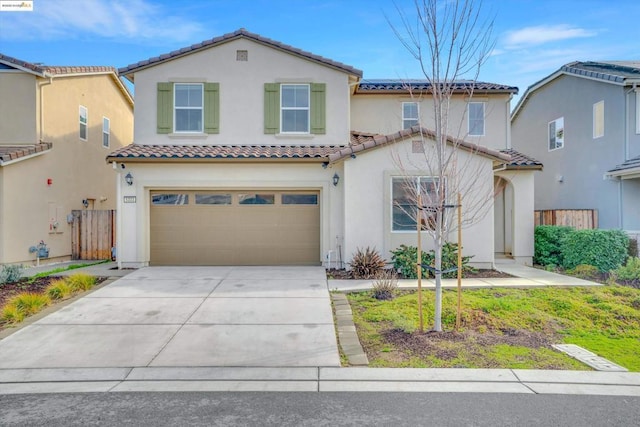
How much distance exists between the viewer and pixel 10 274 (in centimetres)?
1038

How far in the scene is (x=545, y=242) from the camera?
13.2 metres

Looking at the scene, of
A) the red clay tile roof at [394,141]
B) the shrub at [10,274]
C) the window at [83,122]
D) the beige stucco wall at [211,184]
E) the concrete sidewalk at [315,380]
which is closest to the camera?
the concrete sidewalk at [315,380]

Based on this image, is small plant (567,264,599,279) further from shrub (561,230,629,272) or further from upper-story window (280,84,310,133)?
upper-story window (280,84,310,133)

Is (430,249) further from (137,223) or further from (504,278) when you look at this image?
(137,223)

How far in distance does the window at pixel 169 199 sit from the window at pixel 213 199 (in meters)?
0.40

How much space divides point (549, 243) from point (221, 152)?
418 inches

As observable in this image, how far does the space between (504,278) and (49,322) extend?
1001 cm

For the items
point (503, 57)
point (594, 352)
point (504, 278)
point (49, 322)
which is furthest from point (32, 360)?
point (504, 278)

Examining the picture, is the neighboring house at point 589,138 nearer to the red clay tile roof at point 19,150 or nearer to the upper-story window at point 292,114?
the upper-story window at point 292,114

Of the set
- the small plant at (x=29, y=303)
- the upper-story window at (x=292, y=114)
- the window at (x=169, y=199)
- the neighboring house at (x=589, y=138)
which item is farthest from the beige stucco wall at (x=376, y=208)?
the small plant at (x=29, y=303)

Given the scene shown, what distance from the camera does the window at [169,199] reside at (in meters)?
12.5

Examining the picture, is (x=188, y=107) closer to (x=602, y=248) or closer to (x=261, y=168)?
(x=261, y=168)

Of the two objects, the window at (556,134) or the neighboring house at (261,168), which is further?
the window at (556,134)

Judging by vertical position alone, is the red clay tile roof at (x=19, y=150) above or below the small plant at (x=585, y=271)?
above
